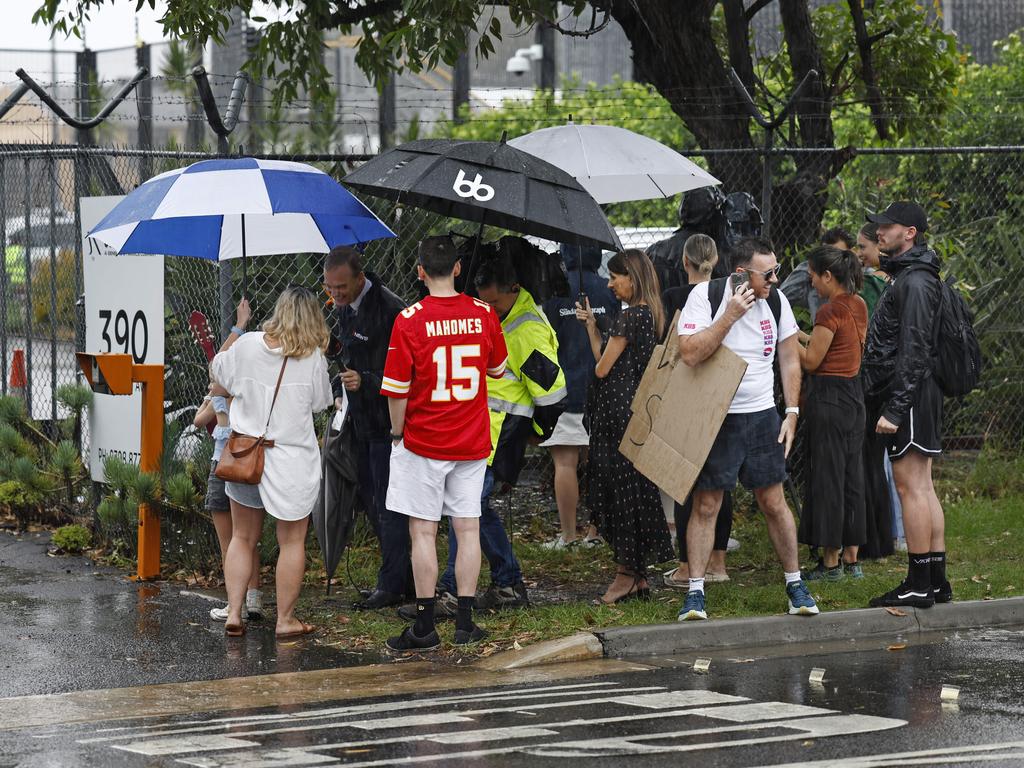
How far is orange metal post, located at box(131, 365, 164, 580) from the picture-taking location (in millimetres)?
8883

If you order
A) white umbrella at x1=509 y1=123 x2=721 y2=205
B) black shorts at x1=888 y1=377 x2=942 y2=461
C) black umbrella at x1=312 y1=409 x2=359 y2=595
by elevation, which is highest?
white umbrella at x1=509 y1=123 x2=721 y2=205

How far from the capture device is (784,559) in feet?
26.2

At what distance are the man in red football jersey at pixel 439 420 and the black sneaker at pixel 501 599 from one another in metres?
0.67

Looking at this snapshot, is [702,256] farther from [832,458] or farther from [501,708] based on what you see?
[501,708]

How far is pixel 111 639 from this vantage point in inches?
299

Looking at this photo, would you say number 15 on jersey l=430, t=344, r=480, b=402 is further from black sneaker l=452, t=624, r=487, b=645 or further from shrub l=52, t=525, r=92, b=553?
shrub l=52, t=525, r=92, b=553

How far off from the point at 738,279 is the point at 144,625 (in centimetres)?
346

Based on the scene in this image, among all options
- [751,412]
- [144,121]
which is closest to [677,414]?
[751,412]

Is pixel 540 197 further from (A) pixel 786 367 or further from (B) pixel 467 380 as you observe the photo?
(A) pixel 786 367

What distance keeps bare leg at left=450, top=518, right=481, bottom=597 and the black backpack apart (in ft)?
8.40

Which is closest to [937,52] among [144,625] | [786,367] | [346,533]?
[786,367]

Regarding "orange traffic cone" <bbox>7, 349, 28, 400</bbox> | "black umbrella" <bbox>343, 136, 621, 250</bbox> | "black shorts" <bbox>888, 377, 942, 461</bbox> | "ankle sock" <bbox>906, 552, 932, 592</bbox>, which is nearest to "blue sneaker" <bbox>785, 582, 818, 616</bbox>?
"ankle sock" <bbox>906, 552, 932, 592</bbox>

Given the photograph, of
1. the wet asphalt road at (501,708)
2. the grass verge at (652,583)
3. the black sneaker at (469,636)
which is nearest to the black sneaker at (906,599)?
the grass verge at (652,583)

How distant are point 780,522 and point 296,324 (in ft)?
8.68
